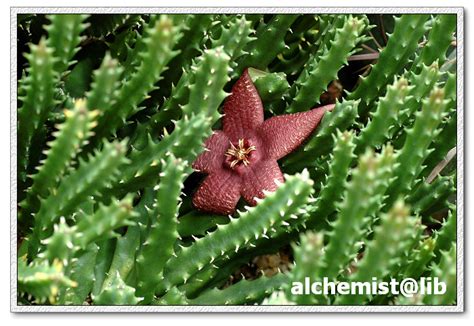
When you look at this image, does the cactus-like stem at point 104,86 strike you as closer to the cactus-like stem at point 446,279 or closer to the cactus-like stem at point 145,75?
the cactus-like stem at point 145,75

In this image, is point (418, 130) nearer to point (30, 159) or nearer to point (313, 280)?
point (313, 280)

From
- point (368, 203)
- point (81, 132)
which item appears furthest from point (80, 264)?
point (368, 203)

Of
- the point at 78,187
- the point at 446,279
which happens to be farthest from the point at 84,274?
the point at 446,279

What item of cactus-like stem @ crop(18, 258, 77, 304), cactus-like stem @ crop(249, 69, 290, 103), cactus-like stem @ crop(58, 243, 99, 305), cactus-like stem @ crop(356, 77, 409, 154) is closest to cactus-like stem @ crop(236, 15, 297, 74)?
cactus-like stem @ crop(249, 69, 290, 103)

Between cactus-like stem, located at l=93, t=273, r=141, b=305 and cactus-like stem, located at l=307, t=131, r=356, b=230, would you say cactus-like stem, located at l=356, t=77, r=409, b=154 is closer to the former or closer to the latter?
cactus-like stem, located at l=307, t=131, r=356, b=230

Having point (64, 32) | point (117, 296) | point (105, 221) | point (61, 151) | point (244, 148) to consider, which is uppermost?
point (64, 32)

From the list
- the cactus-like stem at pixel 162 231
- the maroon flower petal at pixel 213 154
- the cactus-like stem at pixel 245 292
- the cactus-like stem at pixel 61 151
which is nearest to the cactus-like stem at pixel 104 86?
the cactus-like stem at pixel 61 151

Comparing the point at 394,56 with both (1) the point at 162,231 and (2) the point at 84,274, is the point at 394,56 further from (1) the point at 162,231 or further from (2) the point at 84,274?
(2) the point at 84,274
